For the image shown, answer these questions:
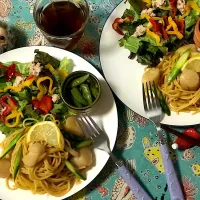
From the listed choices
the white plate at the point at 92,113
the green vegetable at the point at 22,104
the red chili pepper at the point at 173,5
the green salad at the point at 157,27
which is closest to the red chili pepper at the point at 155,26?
the green salad at the point at 157,27

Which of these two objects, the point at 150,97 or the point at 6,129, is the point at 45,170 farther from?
the point at 150,97

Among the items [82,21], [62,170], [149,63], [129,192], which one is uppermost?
[82,21]

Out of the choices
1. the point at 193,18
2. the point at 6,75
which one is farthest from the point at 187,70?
the point at 6,75

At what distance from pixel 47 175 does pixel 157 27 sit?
2.84ft

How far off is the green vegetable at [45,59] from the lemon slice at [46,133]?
33 centimetres

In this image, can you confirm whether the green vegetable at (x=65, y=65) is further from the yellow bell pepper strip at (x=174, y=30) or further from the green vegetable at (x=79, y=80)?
the yellow bell pepper strip at (x=174, y=30)

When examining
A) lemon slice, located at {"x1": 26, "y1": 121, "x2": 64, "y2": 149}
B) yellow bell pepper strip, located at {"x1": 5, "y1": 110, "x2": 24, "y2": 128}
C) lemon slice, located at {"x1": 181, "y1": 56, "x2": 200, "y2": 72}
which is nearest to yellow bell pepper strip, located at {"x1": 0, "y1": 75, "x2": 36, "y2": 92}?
yellow bell pepper strip, located at {"x1": 5, "y1": 110, "x2": 24, "y2": 128}

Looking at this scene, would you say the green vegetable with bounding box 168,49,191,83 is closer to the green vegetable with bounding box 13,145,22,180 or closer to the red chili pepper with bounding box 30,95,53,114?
the red chili pepper with bounding box 30,95,53,114

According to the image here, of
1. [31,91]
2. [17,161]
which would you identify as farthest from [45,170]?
[31,91]

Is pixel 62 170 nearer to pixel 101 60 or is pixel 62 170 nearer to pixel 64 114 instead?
pixel 64 114

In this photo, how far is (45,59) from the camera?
1859 mm

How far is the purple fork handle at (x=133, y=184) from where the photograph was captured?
5.56ft

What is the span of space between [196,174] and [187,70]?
473 mm

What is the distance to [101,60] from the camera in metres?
1.92
